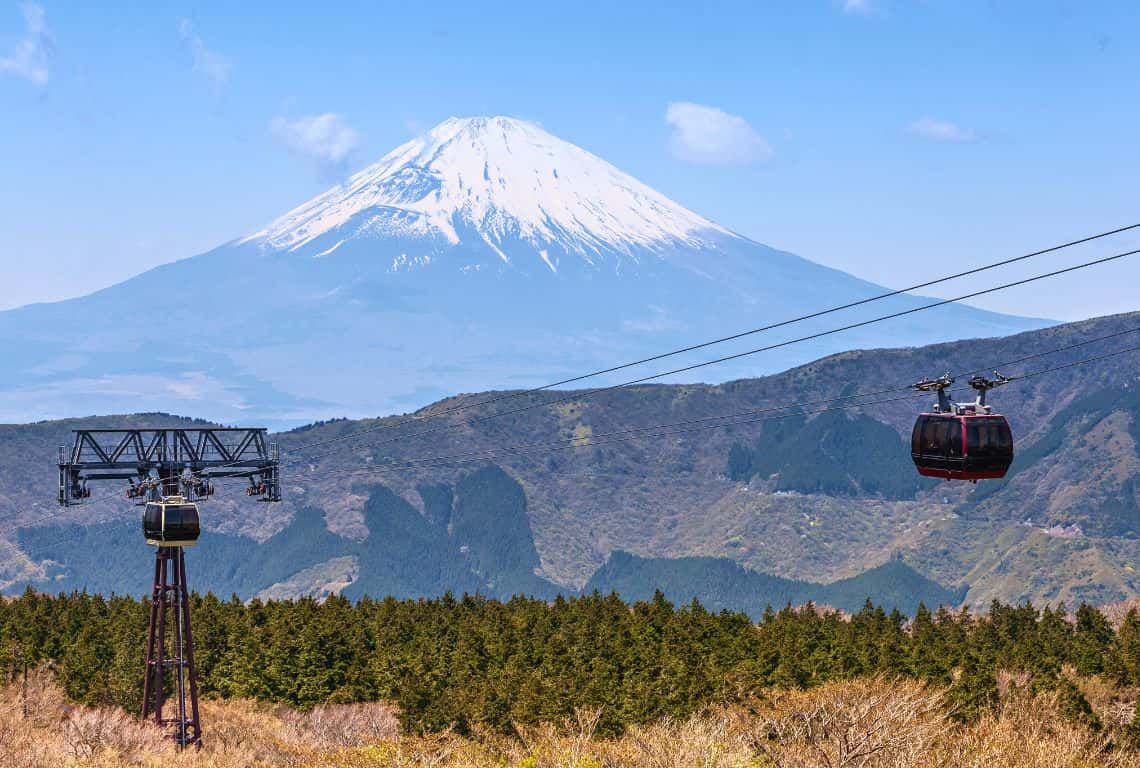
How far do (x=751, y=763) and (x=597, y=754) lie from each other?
1550 cm

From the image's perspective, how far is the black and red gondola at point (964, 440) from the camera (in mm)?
49562

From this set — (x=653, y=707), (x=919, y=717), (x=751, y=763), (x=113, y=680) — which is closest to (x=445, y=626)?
(x=113, y=680)

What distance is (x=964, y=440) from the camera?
4962 centimetres

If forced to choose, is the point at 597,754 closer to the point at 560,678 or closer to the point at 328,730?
the point at 560,678

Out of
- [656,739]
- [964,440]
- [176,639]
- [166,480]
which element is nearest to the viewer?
[964,440]

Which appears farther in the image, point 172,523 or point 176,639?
point 176,639

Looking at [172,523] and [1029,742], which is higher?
[172,523]

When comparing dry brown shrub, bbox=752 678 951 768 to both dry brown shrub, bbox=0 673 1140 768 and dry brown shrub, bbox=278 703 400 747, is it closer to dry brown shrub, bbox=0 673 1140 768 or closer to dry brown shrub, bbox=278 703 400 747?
dry brown shrub, bbox=0 673 1140 768

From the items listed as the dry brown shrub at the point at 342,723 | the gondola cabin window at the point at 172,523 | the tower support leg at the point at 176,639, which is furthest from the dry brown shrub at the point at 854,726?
the tower support leg at the point at 176,639

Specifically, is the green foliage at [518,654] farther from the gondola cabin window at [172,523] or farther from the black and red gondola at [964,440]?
the black and red gondola at [964,440]

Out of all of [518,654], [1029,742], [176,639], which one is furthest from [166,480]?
[518,654]

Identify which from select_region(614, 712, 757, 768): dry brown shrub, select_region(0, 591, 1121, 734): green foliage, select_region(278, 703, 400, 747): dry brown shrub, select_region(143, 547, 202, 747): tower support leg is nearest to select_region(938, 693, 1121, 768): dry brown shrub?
select_region(0, 591, 1121, 734): green foliage

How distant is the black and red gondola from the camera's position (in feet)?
163

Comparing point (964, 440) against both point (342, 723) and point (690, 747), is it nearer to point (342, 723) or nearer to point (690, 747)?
point (690, 747)
